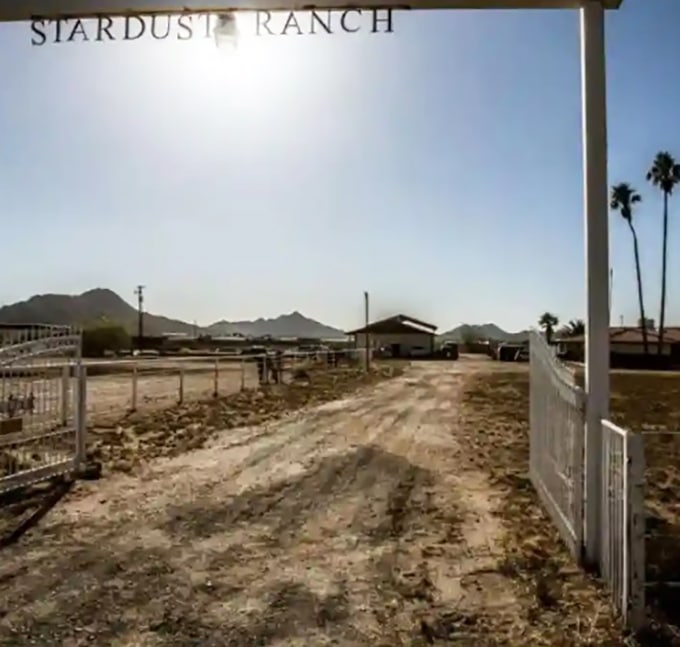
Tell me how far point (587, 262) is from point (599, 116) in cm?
98

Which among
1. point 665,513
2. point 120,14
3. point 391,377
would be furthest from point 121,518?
point 391,377

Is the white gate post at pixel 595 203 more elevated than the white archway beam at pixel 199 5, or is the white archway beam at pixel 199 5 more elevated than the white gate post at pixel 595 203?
the white archway beam at pixel 199 5

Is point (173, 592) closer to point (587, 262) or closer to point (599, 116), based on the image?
point (587, 262)

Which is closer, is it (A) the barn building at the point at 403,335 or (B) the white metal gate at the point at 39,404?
(B) the white metal gate at the point at 39,404

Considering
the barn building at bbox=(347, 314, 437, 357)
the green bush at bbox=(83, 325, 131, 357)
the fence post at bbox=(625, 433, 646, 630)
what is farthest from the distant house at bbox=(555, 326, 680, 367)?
the fence post at bbox=(625, 433, 646, 630)

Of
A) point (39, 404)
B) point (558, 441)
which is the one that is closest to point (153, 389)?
point (39, 404)

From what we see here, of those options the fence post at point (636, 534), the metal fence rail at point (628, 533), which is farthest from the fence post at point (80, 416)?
the fence post at point (636, 534)

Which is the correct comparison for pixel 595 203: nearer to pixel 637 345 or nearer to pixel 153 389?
pixel 153 389

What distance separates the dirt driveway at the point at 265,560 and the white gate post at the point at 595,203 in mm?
1484

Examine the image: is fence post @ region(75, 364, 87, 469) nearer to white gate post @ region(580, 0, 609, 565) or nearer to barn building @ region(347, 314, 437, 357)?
white gate post @ region(580, 0, 609, 565)

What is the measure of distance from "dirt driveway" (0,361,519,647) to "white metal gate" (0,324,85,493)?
2.10 ft

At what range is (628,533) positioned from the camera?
4227 millimetres

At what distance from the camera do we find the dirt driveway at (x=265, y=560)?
419 centimetres

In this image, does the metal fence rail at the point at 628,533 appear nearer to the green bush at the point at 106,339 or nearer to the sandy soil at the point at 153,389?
the sandy soil at the point at 153,389
